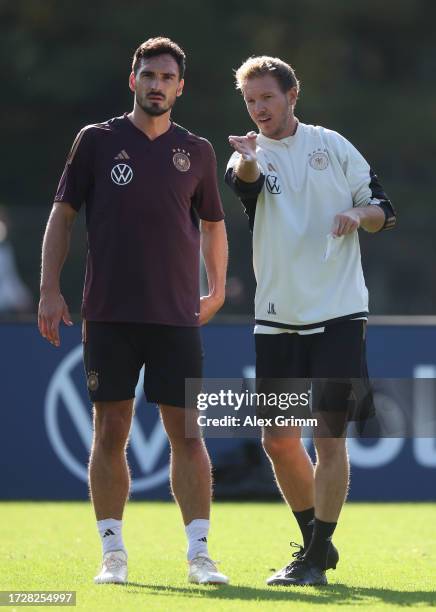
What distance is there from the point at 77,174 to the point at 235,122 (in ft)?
75.2

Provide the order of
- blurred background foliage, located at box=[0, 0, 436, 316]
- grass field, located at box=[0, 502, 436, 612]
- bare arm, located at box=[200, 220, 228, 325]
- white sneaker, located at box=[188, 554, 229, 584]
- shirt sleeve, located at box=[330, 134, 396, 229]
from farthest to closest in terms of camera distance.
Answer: blurred background foliage, located at box=[0, 0, 436, 316], bare arm, located at box=[200, 220, 228, 325], shirt sleeve, located at box=[330, 134, 396, 229], white sneaker, located at box=[188, 554, 229, 584], grass field, located at box=[0, 502, 436, 612]

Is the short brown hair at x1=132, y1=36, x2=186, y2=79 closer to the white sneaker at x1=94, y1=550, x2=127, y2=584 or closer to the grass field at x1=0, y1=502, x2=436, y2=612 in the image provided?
the white sneaker at x1=94, y1=550, x2=127, y2=584

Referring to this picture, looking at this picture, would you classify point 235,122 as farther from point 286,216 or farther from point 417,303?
point 286,216

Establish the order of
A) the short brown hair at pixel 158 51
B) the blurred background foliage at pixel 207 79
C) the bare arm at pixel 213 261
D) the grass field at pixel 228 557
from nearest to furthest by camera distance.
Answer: the grass field at pixel 228 557
the short brown hair at pixel 158 51
the bare arm at pixel 213 261
the blurred background foliage at pixel 207 79

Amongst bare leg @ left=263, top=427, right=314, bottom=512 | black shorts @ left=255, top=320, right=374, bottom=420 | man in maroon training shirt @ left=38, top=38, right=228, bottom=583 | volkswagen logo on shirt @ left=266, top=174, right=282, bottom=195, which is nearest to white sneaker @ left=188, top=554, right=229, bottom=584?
man in maroon training shirt @ left=38, top=38, right=228, bottom=583

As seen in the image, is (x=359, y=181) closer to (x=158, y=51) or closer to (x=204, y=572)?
(x=158, y=51)

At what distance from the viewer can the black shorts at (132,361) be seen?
7.17 metres

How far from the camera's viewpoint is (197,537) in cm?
711

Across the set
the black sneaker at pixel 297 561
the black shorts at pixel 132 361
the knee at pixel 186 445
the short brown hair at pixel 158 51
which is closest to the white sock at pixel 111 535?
the knee at pixel 186 445

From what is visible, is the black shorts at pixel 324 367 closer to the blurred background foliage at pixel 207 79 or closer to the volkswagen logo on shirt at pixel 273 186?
the volkswagen logo on shirt at pixel 273 186

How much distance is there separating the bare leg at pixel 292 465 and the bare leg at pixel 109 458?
70 centimetres

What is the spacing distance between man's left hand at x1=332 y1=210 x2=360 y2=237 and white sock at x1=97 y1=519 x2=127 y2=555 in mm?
1670

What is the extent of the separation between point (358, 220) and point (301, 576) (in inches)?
64.0

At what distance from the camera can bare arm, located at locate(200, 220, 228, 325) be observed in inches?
299
